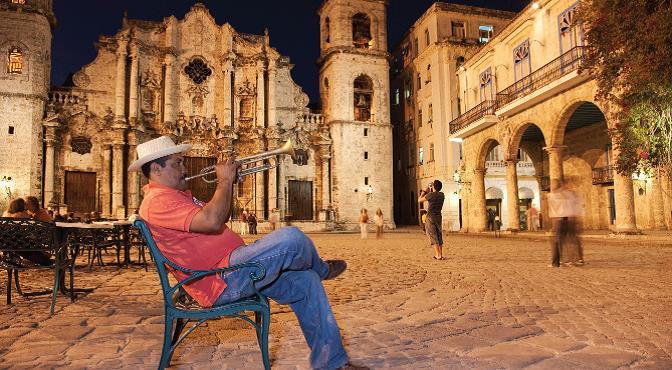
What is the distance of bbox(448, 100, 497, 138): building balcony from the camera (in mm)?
23631

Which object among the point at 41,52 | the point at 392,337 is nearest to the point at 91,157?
the point at 41,52

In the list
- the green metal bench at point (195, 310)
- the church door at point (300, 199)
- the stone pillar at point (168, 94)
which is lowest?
the green metal bench at point (195, 310)

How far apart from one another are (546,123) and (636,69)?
9.21 m

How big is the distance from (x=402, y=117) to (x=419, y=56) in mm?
5853

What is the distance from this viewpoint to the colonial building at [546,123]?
1811 centimetres

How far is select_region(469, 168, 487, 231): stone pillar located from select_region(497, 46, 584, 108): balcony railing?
3976 millimetres

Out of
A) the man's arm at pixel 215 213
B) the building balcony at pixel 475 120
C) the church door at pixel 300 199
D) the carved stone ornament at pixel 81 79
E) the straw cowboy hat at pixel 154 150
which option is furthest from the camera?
the church door at pixel 300 199

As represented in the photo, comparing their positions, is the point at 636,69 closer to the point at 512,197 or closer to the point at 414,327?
the point at 414,327

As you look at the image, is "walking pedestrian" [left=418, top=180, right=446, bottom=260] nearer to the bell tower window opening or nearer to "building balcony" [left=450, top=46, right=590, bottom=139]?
"building balcony" [left=450, top=46, right=590, bottom=139]

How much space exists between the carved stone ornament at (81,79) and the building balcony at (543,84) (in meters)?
24.8

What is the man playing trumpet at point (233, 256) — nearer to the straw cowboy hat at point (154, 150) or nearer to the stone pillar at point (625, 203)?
the straw cowboy hat at point (154, 150)

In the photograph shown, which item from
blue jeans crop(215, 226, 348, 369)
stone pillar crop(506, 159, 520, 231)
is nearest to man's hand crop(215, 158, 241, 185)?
blue jeans crop(215, 226, 348, 369)

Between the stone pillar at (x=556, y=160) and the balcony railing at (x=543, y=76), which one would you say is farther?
the stone pillar at (x=556, y=160)

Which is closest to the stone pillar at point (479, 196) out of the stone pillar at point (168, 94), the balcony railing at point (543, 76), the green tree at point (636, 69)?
the balcony railing at point (543, 76)
